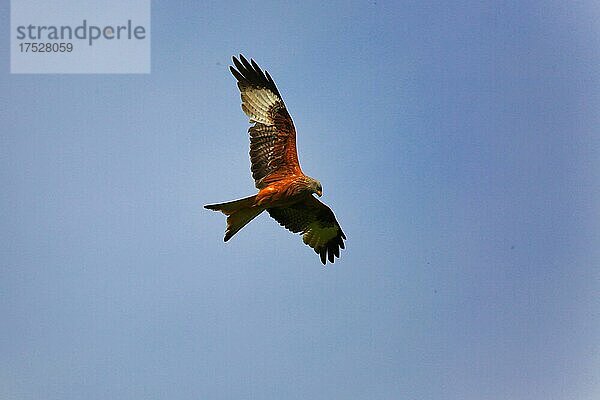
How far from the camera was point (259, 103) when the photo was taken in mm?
12000

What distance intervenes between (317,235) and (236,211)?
2.43 m

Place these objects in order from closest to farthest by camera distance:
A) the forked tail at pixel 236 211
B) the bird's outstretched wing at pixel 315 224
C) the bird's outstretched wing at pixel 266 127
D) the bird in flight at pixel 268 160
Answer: the forked tail at pixel 236 211 → the bird in flight at pixel 268 160 → the bird's outstretched wing at pixel 266 127 → the bird's outstretched wing at pixel 315 224

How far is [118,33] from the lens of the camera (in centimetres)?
1347

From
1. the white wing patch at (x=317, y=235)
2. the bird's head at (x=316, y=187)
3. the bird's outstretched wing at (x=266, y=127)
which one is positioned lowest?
the white wing patch at (x=317, y=235)

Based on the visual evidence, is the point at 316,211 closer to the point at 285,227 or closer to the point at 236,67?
the point at 285,227

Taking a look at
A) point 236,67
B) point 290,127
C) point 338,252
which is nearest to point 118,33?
point 236,67

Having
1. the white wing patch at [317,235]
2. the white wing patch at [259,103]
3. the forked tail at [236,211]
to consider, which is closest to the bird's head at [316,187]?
the forked tail at [236,211]

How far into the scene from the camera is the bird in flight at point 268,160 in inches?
441

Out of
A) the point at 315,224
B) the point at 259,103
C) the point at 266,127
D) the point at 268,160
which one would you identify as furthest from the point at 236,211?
the point at 315,224

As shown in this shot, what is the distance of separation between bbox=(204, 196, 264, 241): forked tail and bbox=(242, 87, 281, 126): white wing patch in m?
1.35

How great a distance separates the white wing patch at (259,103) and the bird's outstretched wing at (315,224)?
1390 millimetres

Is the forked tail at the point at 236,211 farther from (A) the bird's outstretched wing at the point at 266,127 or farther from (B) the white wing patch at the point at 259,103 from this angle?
(B) the white wing patch at the point at 259,103

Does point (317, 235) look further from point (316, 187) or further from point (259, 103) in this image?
point (259, 103)

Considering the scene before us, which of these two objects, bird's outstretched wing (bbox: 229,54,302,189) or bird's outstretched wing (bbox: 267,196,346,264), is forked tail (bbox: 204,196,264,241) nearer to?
bird's outstretched wing (bbox: 229,54,302,189)
